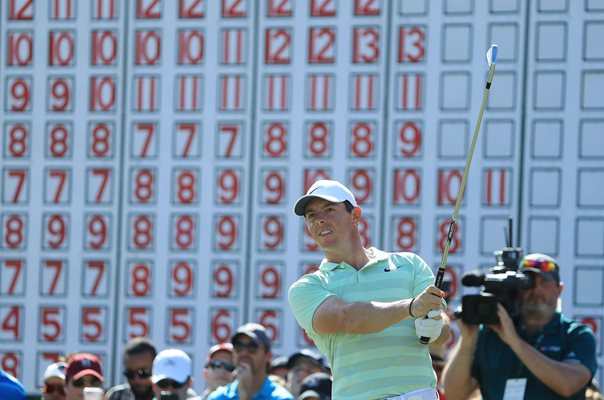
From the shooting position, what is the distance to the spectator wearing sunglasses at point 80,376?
8008 millimetres

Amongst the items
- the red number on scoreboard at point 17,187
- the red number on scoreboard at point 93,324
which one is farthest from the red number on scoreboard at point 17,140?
the red number on scoreboard at point 93,324

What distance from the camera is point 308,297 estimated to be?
5043 mm

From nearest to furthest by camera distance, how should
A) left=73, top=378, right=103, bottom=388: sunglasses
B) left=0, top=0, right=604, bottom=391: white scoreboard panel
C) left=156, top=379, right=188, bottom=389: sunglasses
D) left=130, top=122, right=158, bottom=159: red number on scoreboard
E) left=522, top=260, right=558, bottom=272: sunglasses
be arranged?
left=522, top=260, right=558, bottom=272: sunglasses → left=73, top=378, right=103, bottom=388: sunglasses → left=156, top=379, right=188, bottom=389: sunglasses → left=0, top=0, right=604, bottom=391: white scoreboard panel → left=130, top=122, right=158, bottom=159: red number on scoreboard

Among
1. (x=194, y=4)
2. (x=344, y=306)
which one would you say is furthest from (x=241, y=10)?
(x=344, y=306)

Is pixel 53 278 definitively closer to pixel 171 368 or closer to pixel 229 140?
pixel 229 140

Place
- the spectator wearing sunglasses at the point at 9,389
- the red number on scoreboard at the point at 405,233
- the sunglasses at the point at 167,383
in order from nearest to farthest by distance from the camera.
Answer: the spectator wearing sunglasses at the point at 9,389 → the sunglasses at the point at 167,383 → the red number on scoreboard at the point at 405,233

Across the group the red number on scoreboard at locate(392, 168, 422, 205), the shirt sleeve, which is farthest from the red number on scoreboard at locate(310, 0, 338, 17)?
→ the shirt sleeve

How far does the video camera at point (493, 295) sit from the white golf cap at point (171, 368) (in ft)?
7.25

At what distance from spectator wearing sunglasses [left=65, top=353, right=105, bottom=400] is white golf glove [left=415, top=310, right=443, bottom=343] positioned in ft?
12.1

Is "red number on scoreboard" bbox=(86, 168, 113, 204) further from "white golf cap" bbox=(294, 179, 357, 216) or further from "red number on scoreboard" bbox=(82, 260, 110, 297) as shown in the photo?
"white golf cap" bbox=(294, 179, 357, 216)

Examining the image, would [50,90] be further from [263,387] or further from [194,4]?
[263,387]

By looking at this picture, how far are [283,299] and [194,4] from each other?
2.92 metres

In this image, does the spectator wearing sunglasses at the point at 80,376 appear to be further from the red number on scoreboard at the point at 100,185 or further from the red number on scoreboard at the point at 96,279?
the red number on scoreboard at the point at 100,185

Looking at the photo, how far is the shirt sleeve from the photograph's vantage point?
501 cm
